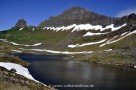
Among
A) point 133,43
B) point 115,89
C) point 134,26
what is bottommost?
point 115,89

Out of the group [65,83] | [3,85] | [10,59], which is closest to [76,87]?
[65,83]

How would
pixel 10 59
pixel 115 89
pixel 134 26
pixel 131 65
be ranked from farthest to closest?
pixel 134 26
pixel 131 65
pixel 10 59
pixel 115 89

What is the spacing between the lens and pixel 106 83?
2559 inches

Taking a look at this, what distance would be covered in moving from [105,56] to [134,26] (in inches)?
2694

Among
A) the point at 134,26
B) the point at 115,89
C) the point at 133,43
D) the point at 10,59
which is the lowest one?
the point at 115,89

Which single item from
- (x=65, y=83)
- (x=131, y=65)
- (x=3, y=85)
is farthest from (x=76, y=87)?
(x=131, y=65)

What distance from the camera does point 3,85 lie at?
120 ft

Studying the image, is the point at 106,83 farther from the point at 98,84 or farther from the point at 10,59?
the point at 10,59

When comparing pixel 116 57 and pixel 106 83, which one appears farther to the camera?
pixel 116 57

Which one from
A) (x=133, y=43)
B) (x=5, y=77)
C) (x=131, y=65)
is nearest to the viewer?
(x=5, y=77)

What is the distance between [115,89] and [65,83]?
35.4 ft

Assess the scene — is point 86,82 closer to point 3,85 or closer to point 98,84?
point 98,84

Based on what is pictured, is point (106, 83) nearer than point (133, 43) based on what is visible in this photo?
Yes

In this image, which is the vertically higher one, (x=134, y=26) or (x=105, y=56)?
(x=134, y=26)
